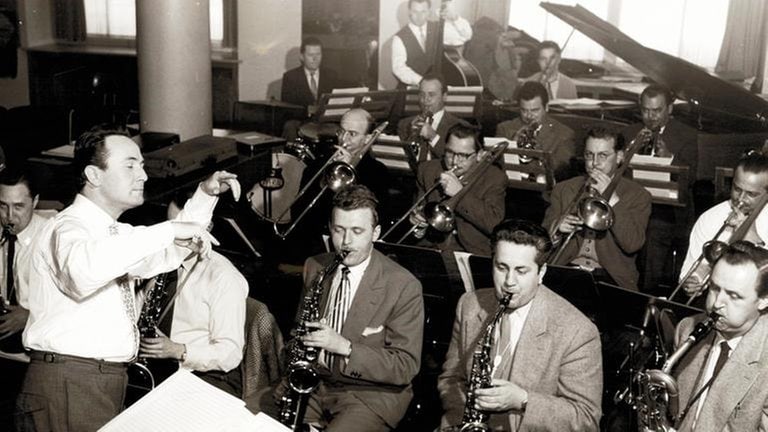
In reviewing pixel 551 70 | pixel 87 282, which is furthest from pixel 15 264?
pixel 551 70

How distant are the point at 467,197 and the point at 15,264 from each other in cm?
266

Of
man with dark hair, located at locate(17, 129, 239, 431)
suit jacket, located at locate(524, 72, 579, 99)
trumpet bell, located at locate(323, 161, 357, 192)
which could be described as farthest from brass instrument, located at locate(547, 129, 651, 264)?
suit jacket, located at locate(524, 72, 579, 99)

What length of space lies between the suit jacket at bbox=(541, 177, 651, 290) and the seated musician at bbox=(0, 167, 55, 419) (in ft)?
9.88

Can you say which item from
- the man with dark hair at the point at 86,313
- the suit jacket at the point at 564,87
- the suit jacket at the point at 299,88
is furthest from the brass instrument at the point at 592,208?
the suit jacket at the point at 299,88

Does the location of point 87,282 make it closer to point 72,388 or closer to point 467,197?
point 72,388

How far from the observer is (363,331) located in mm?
3670

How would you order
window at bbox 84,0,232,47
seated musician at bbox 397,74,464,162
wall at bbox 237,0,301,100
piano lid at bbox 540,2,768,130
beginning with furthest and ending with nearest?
window at bbox 84,0,232,47
wall at bbox 237,0,301,100
piano lid at bbox 540,2,768,130
seated musician at bbox 397,74,464,162

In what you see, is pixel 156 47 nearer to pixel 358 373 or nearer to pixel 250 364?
pixel 250 364

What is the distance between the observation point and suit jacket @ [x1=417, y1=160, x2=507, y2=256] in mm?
5309

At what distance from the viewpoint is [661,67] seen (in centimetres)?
712

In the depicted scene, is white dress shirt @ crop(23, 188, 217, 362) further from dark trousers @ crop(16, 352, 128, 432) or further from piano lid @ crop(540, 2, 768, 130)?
piano lid @ crop(540, 2, 768, 130)

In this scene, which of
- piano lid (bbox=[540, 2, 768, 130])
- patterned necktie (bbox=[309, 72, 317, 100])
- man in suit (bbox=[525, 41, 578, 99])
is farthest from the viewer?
patterned necktie (bbox=[309, 72, 317, 100])

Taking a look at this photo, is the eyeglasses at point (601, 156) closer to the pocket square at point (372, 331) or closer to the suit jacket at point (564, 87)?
the pocket square at point (372, 331)

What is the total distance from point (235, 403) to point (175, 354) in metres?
1.21
